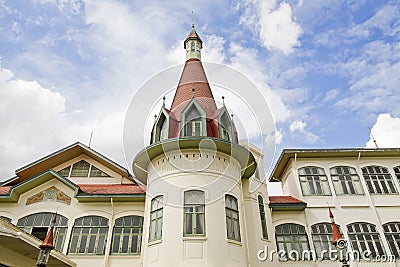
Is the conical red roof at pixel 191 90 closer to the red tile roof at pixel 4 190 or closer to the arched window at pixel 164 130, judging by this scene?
the arched window at pixel 164 130

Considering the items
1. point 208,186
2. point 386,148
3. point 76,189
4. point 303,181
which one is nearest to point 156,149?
point 208,186

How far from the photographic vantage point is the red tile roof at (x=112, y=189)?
49.4 ft

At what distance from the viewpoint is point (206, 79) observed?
18.4m

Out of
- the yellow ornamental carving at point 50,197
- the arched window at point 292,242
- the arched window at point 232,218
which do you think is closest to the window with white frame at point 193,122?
the arched window at point 232,218

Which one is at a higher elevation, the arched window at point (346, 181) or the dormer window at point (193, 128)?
the dormer window at point (193, 128)

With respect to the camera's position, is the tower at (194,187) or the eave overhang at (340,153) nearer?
the tower at (194,187)

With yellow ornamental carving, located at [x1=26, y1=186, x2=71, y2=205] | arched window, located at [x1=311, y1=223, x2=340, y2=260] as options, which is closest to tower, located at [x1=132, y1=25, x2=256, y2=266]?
yellow ornamental carving, located at [x1=26, y1=186, x2=71, y2=205]

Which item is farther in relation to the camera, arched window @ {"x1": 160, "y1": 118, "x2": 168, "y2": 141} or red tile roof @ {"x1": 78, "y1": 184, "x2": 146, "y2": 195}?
red tile roof @ {"x1": 78, "y1": 184, "x2": 146, "y2": 195}

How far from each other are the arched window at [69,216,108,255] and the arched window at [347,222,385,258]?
12.8 metres

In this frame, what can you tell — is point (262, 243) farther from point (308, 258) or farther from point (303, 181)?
point (303, 181)

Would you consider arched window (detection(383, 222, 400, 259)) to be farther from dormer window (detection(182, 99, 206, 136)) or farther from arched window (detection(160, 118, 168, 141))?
arched window (detection(160, 118, 168, 141))

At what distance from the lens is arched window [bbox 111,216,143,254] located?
→ 1409 cm

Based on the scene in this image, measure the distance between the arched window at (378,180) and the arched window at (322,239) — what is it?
12.6 ft

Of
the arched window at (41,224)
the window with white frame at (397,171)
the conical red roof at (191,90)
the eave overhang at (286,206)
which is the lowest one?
the arched window at (41,224)
